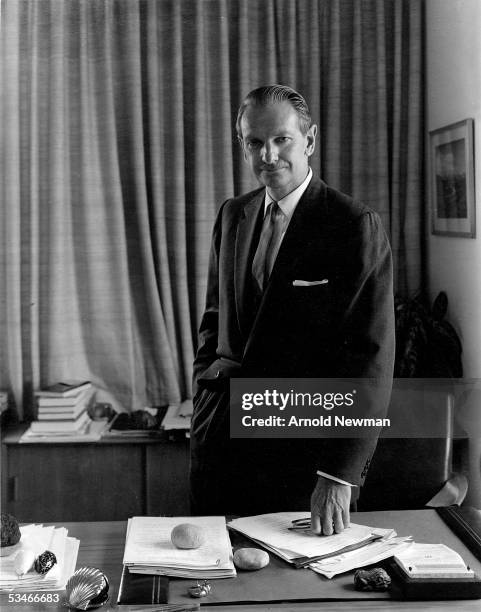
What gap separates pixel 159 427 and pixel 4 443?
0.55 m

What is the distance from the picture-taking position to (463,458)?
8.61 feet

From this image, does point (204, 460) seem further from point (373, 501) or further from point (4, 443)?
point (4, 443)

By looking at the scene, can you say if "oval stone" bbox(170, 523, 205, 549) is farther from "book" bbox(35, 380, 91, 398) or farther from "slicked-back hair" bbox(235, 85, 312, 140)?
"book" bbox(35, 380, 91, 398)

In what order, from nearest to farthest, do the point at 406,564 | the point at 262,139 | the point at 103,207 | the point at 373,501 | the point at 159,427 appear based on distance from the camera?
1. the point at 406,564
2. the point at 262,139
3. the point at 373,501
4. the point at 159,427
5. the point at 103,207

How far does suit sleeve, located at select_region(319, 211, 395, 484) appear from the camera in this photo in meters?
1.61

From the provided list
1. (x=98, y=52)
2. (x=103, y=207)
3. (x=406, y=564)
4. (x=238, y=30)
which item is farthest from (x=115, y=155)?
(x=406, y=564)

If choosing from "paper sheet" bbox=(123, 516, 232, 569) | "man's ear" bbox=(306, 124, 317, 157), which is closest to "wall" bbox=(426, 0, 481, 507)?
"man's ear" bbox=(306, 124, 317, 157)

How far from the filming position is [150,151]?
118 inches

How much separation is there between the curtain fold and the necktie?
3.64 feet

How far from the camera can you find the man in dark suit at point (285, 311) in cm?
167

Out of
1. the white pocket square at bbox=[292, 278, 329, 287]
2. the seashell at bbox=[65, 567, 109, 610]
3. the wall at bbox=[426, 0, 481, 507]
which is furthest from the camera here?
the wall at bbox=[426, 0, 481, 507]

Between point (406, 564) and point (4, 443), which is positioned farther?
point (4, 443)

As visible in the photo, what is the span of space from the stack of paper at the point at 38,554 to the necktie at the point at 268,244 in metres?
0.77

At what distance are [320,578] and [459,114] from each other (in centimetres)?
189
